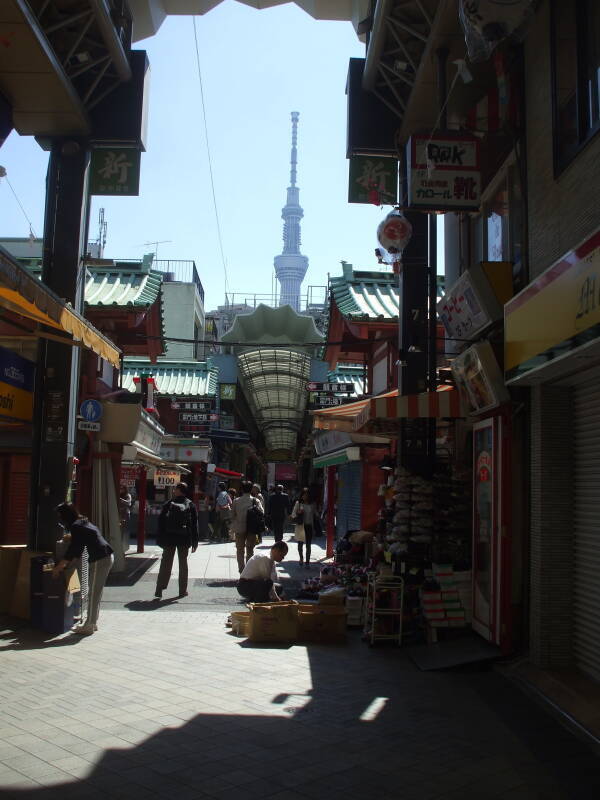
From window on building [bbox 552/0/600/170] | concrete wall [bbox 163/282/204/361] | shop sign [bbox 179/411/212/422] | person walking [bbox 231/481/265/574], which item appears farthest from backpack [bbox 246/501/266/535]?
concrete wall [bbox 163/282/204/361]

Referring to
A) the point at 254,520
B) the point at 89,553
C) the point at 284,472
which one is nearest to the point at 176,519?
the point at 254,520

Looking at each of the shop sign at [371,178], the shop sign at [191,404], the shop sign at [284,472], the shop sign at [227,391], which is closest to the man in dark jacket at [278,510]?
the shop sign at [191,404]

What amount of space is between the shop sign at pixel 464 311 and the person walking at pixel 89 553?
524 cm

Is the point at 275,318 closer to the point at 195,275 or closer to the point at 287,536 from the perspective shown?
the point at 287,536

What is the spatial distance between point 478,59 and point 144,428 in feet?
38.7

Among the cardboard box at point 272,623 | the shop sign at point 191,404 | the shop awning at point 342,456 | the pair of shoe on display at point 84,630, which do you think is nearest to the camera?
the cardboard box at point 272,623

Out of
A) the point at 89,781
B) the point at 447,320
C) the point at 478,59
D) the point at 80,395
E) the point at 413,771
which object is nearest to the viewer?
the point at 89,781

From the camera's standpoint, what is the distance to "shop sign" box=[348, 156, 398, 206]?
1354 cm

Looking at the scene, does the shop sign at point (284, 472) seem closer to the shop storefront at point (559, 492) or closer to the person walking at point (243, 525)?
the person walking at point (243, 525)

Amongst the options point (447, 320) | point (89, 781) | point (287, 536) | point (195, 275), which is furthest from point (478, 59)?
point (195, 275)

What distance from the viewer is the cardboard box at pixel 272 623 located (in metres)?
9.53

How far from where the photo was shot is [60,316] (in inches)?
332

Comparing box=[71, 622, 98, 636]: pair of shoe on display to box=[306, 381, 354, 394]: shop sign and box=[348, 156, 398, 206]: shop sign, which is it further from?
box=[306, 381, 354, 394]: shop sign

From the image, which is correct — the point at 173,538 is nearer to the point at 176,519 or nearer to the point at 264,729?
the point at 176,519
